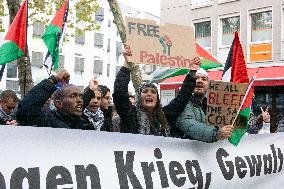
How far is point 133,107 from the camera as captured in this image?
455 cm

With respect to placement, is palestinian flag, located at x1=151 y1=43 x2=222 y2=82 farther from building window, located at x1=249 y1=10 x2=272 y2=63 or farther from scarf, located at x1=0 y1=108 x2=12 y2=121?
building window, located at x1=249 y1=10 x2=272 y2=63

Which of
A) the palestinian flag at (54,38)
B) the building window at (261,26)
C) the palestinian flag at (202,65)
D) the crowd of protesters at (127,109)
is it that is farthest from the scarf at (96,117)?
the building window at (261,26)

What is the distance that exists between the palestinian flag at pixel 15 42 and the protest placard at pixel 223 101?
7.08ft

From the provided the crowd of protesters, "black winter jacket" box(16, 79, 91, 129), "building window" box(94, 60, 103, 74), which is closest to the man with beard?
the crowd of protesters

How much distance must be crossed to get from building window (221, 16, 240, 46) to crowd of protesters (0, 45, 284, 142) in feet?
54.3

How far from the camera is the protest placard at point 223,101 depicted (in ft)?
13.9

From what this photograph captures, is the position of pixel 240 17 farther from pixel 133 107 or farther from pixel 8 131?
pixel 8 131

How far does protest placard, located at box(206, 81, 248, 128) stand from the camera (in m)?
4.23

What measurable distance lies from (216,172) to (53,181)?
5.47 ft

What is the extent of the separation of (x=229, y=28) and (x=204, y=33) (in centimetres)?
120

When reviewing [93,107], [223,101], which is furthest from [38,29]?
[223,101]

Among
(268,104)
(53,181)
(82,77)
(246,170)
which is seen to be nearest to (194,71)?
(246,170)

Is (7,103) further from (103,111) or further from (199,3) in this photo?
(199,3)

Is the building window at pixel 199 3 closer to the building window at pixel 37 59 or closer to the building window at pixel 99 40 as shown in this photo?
the building window at pixel 37 59
